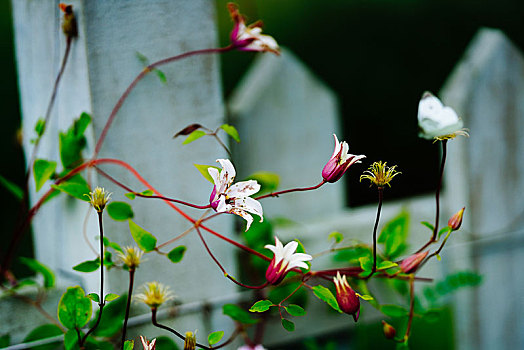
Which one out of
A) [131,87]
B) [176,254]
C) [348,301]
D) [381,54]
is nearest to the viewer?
[348,301]

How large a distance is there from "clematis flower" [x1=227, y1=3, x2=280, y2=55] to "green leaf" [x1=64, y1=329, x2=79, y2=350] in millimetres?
480

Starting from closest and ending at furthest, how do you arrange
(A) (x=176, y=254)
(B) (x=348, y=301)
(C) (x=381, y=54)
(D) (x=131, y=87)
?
(B) (x=348, y=301) → (A) (x=176, y=254) → (D) (x=131, y=87) → (C) (x=381, y=54)

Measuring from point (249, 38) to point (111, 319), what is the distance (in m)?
0.47

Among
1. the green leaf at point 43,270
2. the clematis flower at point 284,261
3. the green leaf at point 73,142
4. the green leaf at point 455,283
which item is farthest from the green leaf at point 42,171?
the green leaf at point 455,283

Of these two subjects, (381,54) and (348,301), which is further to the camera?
(381,54)

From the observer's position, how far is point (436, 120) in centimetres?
75

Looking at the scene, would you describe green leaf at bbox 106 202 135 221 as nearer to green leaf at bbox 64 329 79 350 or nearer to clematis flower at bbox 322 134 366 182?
green leaf at bbox 64 329 79 350

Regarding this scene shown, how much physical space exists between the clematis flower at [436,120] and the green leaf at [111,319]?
51cm

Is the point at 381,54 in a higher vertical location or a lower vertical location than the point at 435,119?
higher

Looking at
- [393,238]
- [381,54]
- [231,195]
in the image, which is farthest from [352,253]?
[381,54]

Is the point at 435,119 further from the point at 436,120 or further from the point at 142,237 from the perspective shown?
the point at 142,237

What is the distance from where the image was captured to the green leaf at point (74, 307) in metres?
0.63

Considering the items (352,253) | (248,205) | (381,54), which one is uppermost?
(381,54)

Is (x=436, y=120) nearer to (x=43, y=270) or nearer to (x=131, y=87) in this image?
(x=131, y=87)
